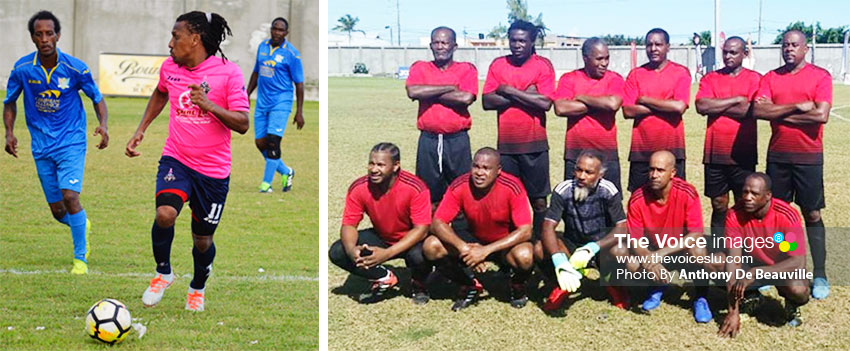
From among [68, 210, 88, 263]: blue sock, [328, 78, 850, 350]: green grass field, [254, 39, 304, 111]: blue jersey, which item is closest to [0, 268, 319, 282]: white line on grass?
[68, 210, 88, 263]: blue sock

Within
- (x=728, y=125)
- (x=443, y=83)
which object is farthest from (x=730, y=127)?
(x=443, y=83)

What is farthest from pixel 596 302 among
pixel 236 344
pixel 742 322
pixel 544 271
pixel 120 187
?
pixel 120 187

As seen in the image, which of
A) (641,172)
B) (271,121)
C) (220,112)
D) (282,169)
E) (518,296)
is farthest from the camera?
(282,169)

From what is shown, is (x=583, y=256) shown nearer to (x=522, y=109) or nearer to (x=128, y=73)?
(x=522, y=109)

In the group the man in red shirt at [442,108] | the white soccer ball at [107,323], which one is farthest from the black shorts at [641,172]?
the white soccer ball at [107,323]

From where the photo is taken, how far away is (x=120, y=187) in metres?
10.7

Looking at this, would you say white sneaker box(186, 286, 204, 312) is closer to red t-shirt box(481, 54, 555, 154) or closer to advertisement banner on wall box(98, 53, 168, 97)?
red t-shirt box(481, 54, 555, 154)

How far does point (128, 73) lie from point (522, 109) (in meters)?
12.8

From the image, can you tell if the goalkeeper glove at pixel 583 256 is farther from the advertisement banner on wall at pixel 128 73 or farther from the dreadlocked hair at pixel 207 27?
the advertisement banner on wall at pixel 128 73

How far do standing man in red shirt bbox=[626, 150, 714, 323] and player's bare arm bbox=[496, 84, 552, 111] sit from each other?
89cm

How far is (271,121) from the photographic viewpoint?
10.7m

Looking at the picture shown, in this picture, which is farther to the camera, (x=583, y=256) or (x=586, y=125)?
(x=586, y=125)

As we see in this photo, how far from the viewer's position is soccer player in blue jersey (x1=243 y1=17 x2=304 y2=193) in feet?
33.3

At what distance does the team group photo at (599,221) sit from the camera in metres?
5.81
